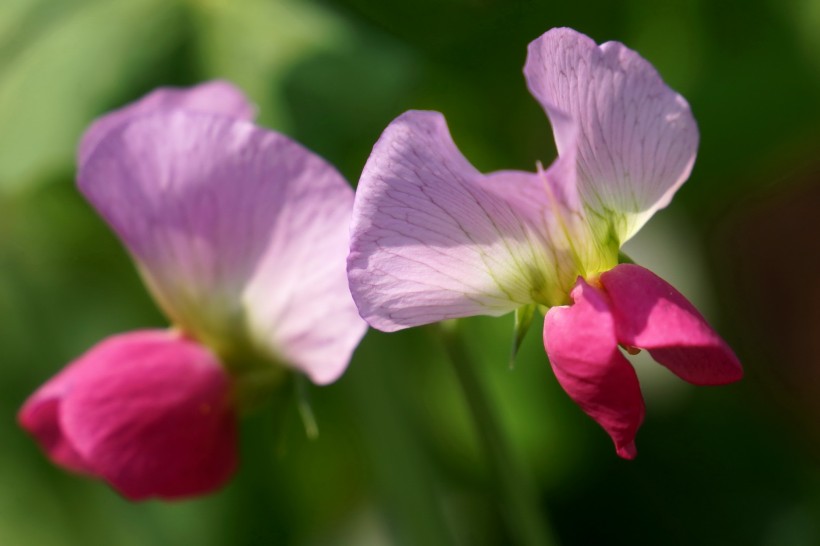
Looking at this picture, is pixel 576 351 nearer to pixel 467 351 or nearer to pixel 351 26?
pixel 467 351

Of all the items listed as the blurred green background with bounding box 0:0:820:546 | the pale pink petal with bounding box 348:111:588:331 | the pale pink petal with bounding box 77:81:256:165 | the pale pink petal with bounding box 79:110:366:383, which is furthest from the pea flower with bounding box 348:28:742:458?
the blurred green background with bounding box 0:0:820:546

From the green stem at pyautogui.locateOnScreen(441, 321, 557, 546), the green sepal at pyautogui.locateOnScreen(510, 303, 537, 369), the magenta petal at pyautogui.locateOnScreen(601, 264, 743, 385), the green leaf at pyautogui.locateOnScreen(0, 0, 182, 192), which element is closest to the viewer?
the magenta petal at pyautogui.locateOnScreen(601, 264, 743, 385)

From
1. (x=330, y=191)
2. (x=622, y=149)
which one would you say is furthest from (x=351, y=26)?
(x=622, y=149)

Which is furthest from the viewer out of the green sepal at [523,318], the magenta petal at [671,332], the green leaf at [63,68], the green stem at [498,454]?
the green leaf at [63,68]

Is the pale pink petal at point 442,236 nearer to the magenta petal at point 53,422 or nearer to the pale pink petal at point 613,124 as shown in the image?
the pale pink petal at point 613,124

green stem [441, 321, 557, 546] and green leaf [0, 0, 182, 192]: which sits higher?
green leaf [0, 0, 182, 192]

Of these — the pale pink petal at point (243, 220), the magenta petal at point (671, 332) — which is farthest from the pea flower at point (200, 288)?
the magenta petal at point (671, 332)

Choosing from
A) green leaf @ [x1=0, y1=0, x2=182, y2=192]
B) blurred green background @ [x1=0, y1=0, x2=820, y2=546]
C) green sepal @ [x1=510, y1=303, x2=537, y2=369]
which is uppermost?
green leaf @ [x1=0, y1=0, x2=182, y2=192]

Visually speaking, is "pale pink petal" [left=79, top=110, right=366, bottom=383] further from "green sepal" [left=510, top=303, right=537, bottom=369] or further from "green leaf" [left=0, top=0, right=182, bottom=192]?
"green leaf" [left=0, top=0, right=182, bottom=192]
